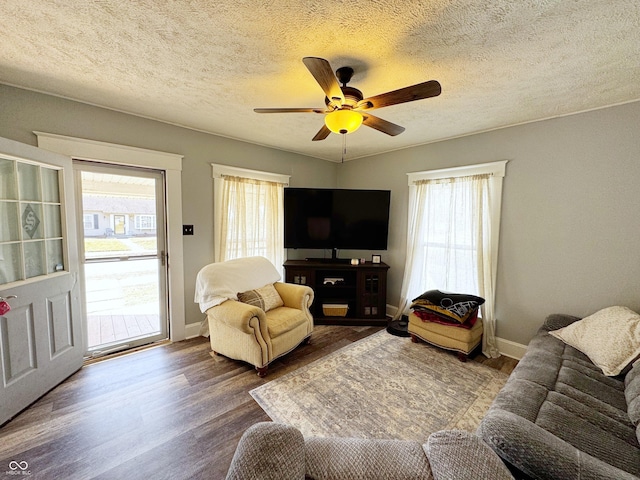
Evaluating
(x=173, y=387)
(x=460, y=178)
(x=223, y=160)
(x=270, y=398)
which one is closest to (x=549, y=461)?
(x=270, y=398)

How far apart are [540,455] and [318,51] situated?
224cm

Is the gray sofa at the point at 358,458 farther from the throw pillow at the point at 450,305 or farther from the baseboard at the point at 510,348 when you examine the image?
the baseboard at the point at 510,348

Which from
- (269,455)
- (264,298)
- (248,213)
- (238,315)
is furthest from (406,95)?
(248,213)

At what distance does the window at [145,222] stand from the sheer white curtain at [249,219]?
673 millimetres

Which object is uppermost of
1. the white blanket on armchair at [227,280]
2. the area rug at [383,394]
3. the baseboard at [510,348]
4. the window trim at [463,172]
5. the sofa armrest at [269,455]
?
the window trim at [463,172]

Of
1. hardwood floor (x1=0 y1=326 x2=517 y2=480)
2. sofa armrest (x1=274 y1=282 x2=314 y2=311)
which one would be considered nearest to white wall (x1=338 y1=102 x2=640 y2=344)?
hardwood floor (x1=0 y1=326 x2=517 y2=480)

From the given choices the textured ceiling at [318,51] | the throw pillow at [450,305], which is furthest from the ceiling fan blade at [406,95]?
the throw pillow at [450,305]

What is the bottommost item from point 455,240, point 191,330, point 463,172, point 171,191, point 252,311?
point 191,330

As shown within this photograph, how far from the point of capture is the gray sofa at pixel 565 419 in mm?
962

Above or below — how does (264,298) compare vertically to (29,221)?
below

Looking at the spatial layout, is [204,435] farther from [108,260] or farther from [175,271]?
[108,260]

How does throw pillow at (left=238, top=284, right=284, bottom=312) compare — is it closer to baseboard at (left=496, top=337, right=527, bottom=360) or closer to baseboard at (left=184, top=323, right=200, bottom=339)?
baseboard at (left=184, top=323, right=200, bottom=339)

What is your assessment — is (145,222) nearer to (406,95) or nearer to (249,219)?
(249,219)

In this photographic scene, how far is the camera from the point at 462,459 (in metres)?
0.84
